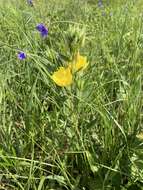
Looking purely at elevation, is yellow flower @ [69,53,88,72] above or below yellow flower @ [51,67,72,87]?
above

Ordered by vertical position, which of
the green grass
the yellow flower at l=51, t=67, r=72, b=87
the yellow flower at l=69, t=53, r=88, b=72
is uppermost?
the yellow flower at l=69, t=53, r=88, b=72

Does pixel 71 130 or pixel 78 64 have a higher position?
pixel 78 64

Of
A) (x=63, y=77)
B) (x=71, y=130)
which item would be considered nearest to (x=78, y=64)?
(x=63, y=77)

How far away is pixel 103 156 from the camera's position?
144 centimetres

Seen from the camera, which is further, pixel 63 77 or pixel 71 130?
pixel 71 130

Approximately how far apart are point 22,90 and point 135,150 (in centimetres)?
58

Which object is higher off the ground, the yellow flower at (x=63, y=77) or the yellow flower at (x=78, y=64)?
the yellow flower at (x=78, y=64)

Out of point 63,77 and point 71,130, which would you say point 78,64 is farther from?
point 71,130

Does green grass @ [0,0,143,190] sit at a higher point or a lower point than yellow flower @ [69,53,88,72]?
lower

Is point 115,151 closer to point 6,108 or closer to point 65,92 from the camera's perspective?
point 65,92

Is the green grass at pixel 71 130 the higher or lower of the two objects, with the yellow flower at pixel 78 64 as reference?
lower

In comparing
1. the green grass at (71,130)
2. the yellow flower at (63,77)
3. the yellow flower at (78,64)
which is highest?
the yellow flower at (78,64)

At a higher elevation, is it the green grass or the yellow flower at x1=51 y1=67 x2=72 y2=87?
the yellow flower at x1=51 y1=67 x2=72 y2=87

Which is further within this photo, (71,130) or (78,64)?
(71,130)
